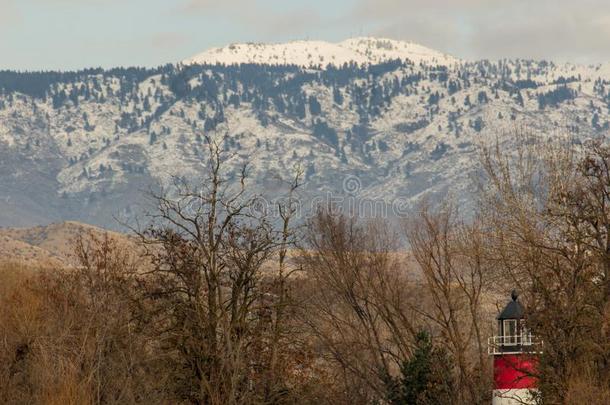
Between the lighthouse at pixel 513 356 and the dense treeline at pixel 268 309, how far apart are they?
122 centimetres

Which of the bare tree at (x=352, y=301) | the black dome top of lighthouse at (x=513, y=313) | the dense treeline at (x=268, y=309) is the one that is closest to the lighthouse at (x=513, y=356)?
the black dome top of lighthouse at (x=513, y=313)

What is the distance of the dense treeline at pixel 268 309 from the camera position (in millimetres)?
42188

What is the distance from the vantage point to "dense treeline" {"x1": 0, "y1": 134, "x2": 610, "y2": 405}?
42188 mm

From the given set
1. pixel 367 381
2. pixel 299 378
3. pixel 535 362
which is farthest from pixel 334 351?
pixel 535 362

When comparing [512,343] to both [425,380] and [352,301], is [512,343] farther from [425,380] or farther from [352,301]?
[352,301]

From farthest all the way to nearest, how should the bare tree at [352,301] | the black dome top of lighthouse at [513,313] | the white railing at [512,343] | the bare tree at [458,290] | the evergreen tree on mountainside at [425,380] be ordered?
the bare tree at [352,301] → the bare tree at [458,290] → the evergreen tree on mountainside at [425,380] → the black dome top of lighthouse at [513,313] → the white railing at [512,343]

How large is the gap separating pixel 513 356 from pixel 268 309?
1217 cm

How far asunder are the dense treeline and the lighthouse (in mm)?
1222

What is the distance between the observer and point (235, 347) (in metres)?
41.4

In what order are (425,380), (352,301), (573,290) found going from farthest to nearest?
(352,301), (425,380), (573,290)

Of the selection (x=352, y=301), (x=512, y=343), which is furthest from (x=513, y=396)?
(x=352, y=301)

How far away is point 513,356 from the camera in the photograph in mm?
52312

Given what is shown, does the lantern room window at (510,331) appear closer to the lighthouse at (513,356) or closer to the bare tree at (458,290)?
the lighthouse at (513,356)

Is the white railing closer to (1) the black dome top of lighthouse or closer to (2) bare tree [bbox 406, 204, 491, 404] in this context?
(1) the black dome top of lighthouse
